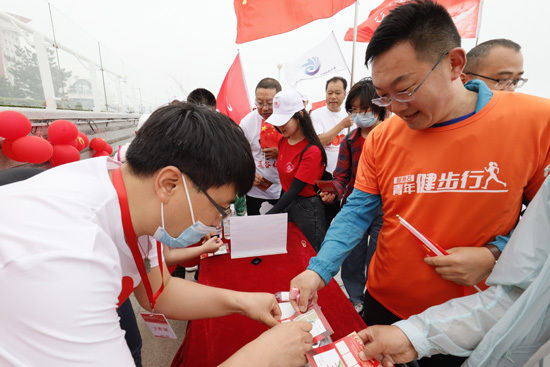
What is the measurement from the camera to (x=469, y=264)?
2.50 ft

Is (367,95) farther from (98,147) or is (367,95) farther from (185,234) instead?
(98,147)

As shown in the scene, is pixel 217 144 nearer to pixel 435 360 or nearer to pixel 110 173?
pixel 110 173

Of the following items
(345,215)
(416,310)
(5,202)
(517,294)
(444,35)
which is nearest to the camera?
(5,202)

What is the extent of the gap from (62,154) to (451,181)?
3110 mm

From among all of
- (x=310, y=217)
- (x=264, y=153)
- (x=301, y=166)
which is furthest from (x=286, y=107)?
(x=310, y=217)

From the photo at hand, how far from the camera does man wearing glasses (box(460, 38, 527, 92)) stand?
1249 millimetres

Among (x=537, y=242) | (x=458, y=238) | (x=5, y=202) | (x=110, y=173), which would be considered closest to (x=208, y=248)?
(x=110, y=173)

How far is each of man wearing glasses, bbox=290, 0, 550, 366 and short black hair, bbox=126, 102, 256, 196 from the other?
53cm

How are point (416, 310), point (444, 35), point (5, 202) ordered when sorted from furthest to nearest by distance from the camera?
point (416, 310)
point (444, 35)
point (5, 202)

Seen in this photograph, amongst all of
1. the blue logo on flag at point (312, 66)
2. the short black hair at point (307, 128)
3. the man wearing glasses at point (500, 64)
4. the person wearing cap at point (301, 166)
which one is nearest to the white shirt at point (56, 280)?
the person wearing cap at point (301, 166)

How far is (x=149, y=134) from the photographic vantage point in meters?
0.70

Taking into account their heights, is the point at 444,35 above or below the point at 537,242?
above

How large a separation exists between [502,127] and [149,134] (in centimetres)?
107

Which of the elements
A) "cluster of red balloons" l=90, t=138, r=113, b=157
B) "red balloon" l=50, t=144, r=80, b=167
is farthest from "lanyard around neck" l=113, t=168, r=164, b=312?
"cluster of red balloons" l=90, t=138, r=113, b=157
